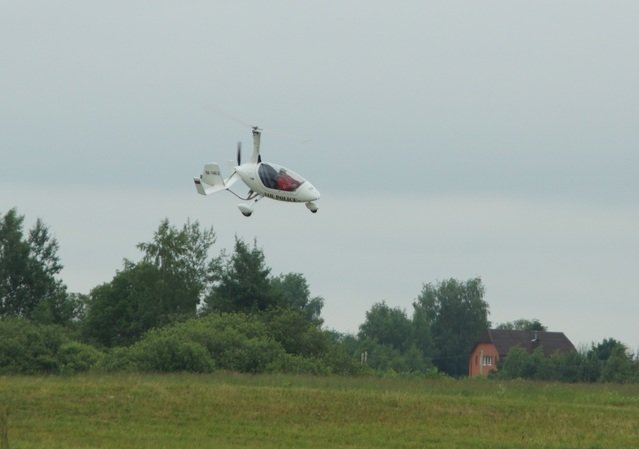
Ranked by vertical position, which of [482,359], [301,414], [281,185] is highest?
[482,359]

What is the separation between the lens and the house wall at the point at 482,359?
5408 inches

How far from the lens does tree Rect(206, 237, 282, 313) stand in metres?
82.1

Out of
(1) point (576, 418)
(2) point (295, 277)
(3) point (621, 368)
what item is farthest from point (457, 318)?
(1) point (576, 418)

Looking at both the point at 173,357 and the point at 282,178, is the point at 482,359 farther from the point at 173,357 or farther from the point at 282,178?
the point at 282,178

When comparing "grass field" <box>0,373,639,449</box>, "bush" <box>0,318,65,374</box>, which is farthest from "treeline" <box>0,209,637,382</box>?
"grass field" <box>0,373,639,449</box>

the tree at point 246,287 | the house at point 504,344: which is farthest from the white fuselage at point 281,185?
the house at point 504,344

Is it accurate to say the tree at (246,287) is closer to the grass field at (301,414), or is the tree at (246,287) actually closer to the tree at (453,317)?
the grass field at (301,414)

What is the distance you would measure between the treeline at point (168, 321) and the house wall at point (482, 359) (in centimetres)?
662

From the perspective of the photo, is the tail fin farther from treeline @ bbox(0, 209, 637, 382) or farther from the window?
the window

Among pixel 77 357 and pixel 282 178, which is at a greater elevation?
pixel 282 178

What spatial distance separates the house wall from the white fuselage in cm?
9184

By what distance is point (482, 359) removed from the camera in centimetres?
14125

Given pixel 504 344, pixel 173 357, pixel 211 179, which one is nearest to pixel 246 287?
pixel 173 357

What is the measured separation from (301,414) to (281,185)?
5.93 metres
